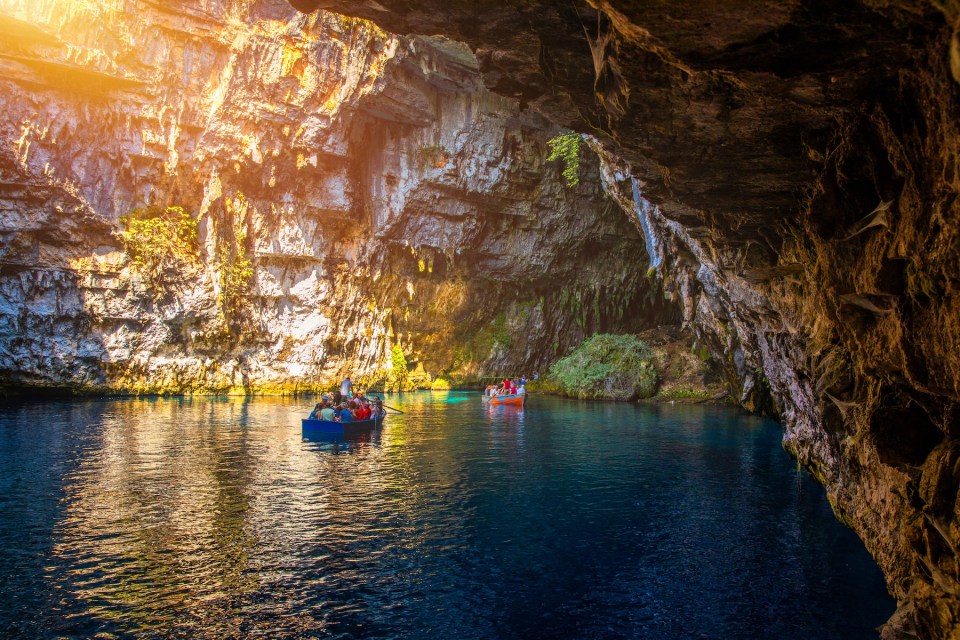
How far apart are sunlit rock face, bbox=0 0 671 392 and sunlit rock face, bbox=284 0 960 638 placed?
2777cm

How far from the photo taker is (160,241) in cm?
3844

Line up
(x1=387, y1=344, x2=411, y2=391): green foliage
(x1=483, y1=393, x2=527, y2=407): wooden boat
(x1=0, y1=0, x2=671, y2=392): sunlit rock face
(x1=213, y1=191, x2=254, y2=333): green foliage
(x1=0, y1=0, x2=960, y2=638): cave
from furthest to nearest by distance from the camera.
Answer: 1. (x1=387, y1=344, x2=411, y2=391): green foliage
2. (x1=213, y1=191, x2=254, y2=333): green foliage
3. (x1=483, y1=393, x2=527, y2=407): wooden boat
4. (x1=0, y1=0, x2=671, y2=392): sunlit rock face
5. (x1=0, y1=0, x2=960, y2=638): cave

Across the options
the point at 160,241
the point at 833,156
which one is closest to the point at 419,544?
the point at 833,156

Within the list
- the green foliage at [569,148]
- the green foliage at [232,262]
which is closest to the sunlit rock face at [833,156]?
the green foliage at [569,148]

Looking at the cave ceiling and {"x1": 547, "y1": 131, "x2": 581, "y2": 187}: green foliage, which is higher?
{"x1": 547, "y1": 131, "x2": 581, "y2": 187}: green foliage

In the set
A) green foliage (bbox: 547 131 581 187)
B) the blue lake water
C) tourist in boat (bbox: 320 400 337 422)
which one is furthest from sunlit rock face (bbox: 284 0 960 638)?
green foliage (bbox: 547 131 581 187)

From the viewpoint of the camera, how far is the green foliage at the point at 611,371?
41469mm

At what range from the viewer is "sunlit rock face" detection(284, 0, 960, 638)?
474cm

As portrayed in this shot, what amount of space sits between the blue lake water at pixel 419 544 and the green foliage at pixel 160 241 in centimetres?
1944

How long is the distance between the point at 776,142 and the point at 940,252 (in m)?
2.70

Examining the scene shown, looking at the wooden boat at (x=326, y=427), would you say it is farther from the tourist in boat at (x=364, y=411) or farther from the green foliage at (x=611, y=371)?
the green foliage at (x=611, y=371)

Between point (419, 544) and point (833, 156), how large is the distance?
8461 mm

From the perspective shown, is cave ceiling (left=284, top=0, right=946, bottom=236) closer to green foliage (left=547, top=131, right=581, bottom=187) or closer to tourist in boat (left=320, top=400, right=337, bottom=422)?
tourist in boat (left=320, top=400, right=337, bottom=422)

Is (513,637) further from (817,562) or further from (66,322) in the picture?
(66,322)
